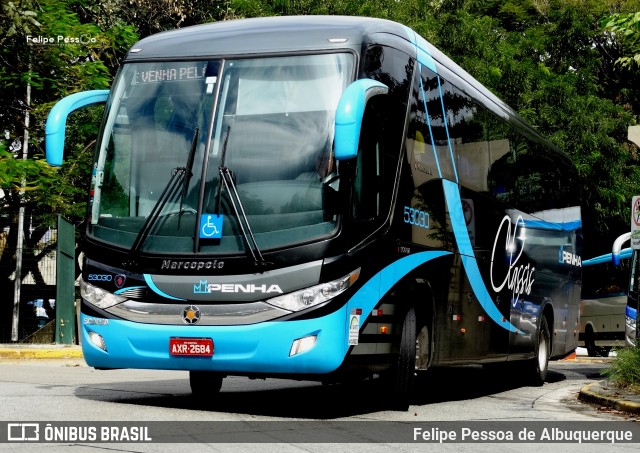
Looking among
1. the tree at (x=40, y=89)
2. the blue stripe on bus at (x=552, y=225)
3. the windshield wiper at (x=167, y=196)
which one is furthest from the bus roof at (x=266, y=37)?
the tree at (x=40, y=89)

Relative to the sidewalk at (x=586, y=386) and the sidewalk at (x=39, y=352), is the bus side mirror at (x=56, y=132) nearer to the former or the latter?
the sidewalk at (x=586, y=386)

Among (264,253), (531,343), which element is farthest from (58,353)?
(264,253)

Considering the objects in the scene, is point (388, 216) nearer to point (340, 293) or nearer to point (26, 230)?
point (340, 293)

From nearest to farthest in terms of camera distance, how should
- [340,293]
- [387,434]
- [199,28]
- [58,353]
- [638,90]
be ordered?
1. [387,434]
2. [340,293]
3. [199,28]
4. [58,353]
5. [638,90]

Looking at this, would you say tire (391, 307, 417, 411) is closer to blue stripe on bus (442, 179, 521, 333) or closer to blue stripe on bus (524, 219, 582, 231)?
blue stripe on bus (442, 179, 521, 333)

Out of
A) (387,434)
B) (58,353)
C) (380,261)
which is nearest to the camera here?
(387,434)

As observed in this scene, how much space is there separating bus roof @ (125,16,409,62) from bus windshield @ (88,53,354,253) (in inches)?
5.5

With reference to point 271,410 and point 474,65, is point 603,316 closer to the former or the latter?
point 474,65

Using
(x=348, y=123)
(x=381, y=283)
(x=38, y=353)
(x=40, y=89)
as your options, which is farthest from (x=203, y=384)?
(x=40, y=89)

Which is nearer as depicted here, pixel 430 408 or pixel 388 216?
pixel 388 216

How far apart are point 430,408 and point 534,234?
5673 mm

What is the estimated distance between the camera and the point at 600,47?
36062mm

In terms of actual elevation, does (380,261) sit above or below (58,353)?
above

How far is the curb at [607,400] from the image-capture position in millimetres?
11805
